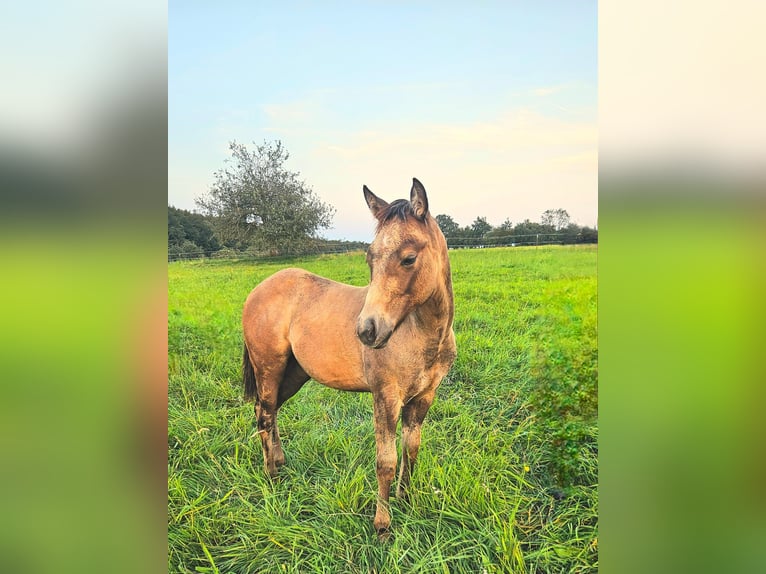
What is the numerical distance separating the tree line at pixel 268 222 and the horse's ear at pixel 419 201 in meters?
0.39

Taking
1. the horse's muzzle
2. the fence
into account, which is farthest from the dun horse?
the fence

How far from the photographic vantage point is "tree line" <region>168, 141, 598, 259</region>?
2555 mm

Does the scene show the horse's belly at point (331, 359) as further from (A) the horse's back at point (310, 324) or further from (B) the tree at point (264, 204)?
(B) the tree at point (264, 204)

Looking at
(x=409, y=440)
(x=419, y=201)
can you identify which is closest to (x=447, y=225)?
(x=419, y=201)

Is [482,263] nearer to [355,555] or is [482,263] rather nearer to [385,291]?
[385,291]

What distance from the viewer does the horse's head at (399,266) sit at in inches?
81.4

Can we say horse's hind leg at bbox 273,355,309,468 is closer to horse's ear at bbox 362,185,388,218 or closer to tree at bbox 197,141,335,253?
tree at bbox 197,141,335,253

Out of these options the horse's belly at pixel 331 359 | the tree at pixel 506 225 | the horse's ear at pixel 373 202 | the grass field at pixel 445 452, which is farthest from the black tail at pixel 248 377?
the tree at pixel 506 225

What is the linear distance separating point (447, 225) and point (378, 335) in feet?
2.67

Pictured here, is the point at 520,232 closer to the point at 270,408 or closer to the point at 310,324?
the point at 310,324

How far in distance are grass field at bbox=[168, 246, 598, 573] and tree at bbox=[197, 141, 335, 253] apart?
17 cm

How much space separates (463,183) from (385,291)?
877 millimetres

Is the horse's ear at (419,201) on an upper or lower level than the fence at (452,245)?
upper
